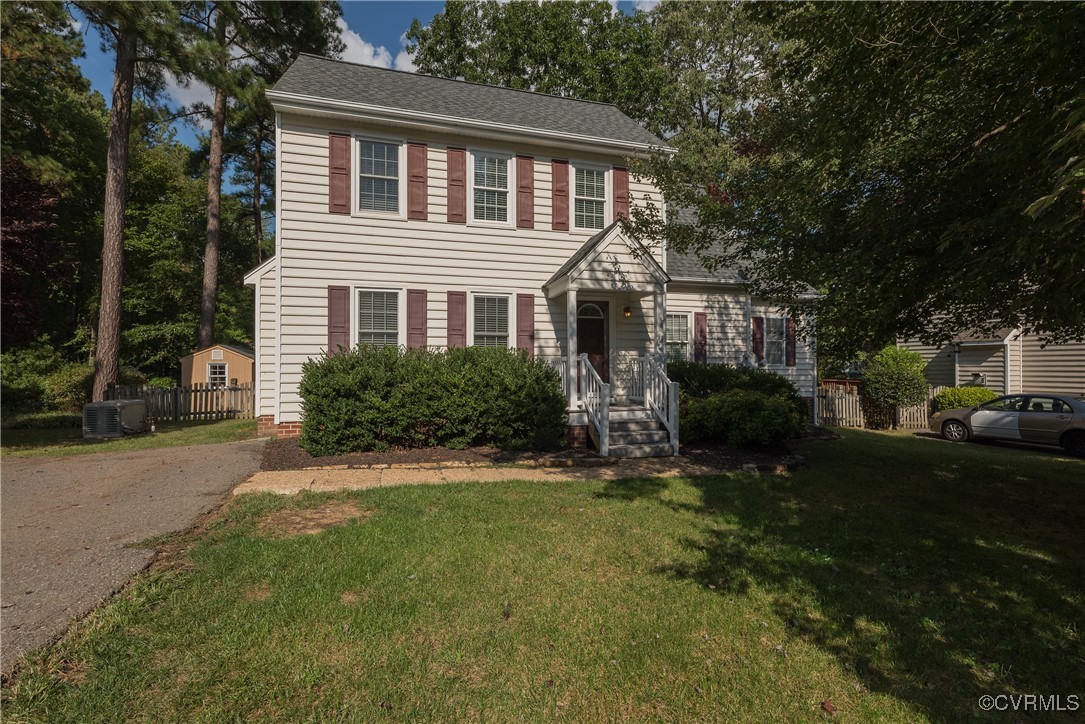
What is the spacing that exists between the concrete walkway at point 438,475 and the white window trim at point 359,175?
536 cm

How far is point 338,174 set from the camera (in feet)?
32.3

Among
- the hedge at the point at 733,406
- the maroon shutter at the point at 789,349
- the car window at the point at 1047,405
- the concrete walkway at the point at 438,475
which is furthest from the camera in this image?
the maroon shutter at the point at 789,349

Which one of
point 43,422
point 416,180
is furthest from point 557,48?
point 43,422

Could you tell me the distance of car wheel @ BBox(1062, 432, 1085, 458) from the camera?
1091cm

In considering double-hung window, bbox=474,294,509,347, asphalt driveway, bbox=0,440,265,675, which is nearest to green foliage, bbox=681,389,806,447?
double-hung window, bbox=474,294,509,347

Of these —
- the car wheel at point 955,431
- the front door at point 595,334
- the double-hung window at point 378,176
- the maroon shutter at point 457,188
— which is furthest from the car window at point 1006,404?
the double-hung window at point 378,176

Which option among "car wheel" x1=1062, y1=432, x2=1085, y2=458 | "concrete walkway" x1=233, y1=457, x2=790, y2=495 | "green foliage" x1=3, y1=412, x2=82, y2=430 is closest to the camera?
"concrete walkway" x1=233, y1=457, x2=790, y2=495

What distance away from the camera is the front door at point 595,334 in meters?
11.4

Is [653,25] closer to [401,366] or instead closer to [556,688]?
[401,366]

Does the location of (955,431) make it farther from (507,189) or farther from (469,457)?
(507,189)

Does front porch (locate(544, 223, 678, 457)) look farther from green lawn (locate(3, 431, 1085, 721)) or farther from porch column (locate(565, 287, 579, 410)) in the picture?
green lawn (locate(3, 431, 1085, 721))

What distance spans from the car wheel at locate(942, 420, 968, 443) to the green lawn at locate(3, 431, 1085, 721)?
9.11 meters

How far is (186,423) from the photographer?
14.5m

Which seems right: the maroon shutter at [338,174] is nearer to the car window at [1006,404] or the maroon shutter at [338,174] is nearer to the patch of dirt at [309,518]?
the patch of dirt at [309,518]
